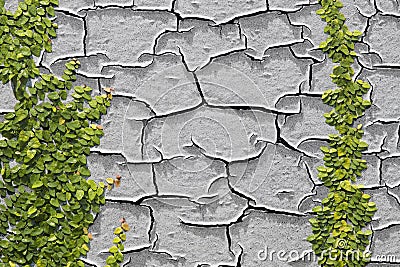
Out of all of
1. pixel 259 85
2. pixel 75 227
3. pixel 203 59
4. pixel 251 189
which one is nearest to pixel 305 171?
pixel 251 189

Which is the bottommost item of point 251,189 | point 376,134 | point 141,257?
point 141,257

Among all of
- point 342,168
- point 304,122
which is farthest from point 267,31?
point 342,168

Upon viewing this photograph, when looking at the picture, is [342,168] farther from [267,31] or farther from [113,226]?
[113,226]

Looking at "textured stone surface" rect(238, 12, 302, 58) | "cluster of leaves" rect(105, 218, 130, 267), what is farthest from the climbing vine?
"textured stone surface" rect(238, 12, 302, 58)

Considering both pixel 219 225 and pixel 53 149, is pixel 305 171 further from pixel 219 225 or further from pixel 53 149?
pixel 53 149

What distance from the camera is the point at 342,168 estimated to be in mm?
3023

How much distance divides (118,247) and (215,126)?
28.0 inches

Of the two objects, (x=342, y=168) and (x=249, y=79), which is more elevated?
(x=249, y=79)

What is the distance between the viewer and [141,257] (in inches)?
119

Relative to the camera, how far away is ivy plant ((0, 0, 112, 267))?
9.68 feet

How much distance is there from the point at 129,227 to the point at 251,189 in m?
0.59

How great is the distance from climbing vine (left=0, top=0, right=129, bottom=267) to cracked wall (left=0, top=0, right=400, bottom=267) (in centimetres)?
9

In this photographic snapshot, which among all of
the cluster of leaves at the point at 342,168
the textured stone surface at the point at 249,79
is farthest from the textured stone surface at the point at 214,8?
the cluster of leaves at the point at 342,168

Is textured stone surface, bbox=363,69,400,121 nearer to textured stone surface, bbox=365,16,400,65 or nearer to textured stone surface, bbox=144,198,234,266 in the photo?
textured stone surface, bbox=365,16,400,65
